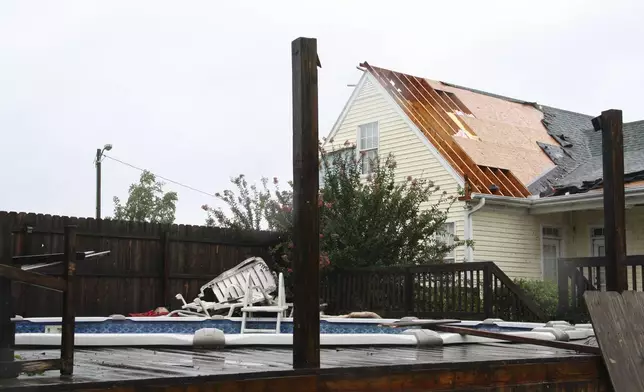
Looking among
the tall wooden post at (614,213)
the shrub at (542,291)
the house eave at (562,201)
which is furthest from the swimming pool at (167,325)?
the house eave at (562,201)

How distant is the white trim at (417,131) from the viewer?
16281mm

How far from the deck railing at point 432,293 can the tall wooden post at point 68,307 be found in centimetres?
790

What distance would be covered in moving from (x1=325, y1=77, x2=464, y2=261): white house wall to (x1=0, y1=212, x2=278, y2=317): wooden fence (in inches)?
193

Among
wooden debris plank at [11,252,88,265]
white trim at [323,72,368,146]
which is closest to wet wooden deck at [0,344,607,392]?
wooden debris plank at [11,252,88,265]

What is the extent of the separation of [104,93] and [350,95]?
672 cm

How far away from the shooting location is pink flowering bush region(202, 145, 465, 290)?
12219mm

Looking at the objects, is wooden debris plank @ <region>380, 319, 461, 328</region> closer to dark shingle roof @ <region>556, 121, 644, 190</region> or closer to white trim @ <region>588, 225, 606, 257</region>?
dark shingle roof @ <region>556, 121, 644, 190</region>

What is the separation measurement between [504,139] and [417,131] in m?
2.16

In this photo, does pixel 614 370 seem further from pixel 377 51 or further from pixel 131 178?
pixel 131 178

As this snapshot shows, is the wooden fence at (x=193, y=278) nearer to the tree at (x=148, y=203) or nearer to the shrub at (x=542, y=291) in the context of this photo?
the shrub at (x=542, y=291)

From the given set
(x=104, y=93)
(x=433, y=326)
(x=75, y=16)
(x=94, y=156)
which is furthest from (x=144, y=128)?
(x=433, y=326)

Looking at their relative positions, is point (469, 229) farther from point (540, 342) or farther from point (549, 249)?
point (540, 342)

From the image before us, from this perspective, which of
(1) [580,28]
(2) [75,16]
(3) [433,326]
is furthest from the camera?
(1) [580,28]

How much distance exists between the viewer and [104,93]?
1512 cm
